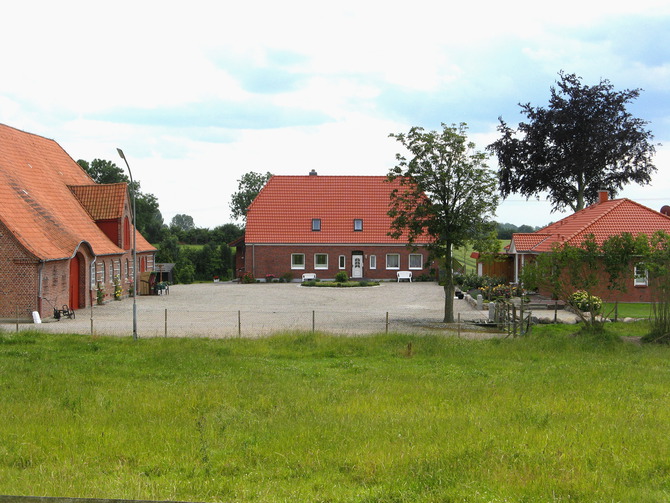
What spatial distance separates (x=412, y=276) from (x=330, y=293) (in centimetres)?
1298

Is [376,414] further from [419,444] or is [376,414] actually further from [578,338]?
[578,338]

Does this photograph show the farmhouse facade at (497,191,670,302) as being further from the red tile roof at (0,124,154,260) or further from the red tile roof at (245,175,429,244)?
the red tile roof at (0,124,154,260)

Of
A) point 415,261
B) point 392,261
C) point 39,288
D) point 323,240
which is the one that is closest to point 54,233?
point 39,288

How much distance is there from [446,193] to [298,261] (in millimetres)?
27398

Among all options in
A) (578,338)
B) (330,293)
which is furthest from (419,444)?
(330,293)

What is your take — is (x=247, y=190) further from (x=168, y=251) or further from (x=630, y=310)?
(x=630, y=310)

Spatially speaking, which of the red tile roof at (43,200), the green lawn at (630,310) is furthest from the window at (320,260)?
the green lawn at (630,310)

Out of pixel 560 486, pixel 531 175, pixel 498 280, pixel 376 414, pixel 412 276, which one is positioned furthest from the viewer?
pixel 412 276

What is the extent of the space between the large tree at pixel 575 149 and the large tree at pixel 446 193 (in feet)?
70.5

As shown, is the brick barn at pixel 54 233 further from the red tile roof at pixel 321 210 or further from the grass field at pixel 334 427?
the red tile roof at pixel 321 210

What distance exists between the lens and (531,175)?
46.6 m

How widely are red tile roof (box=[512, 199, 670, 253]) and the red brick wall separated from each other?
574 inches

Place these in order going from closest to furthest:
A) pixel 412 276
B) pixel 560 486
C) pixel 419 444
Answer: pixel 560 486, pixel 419 444, pixel 412 276

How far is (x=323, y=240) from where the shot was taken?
168 ft
